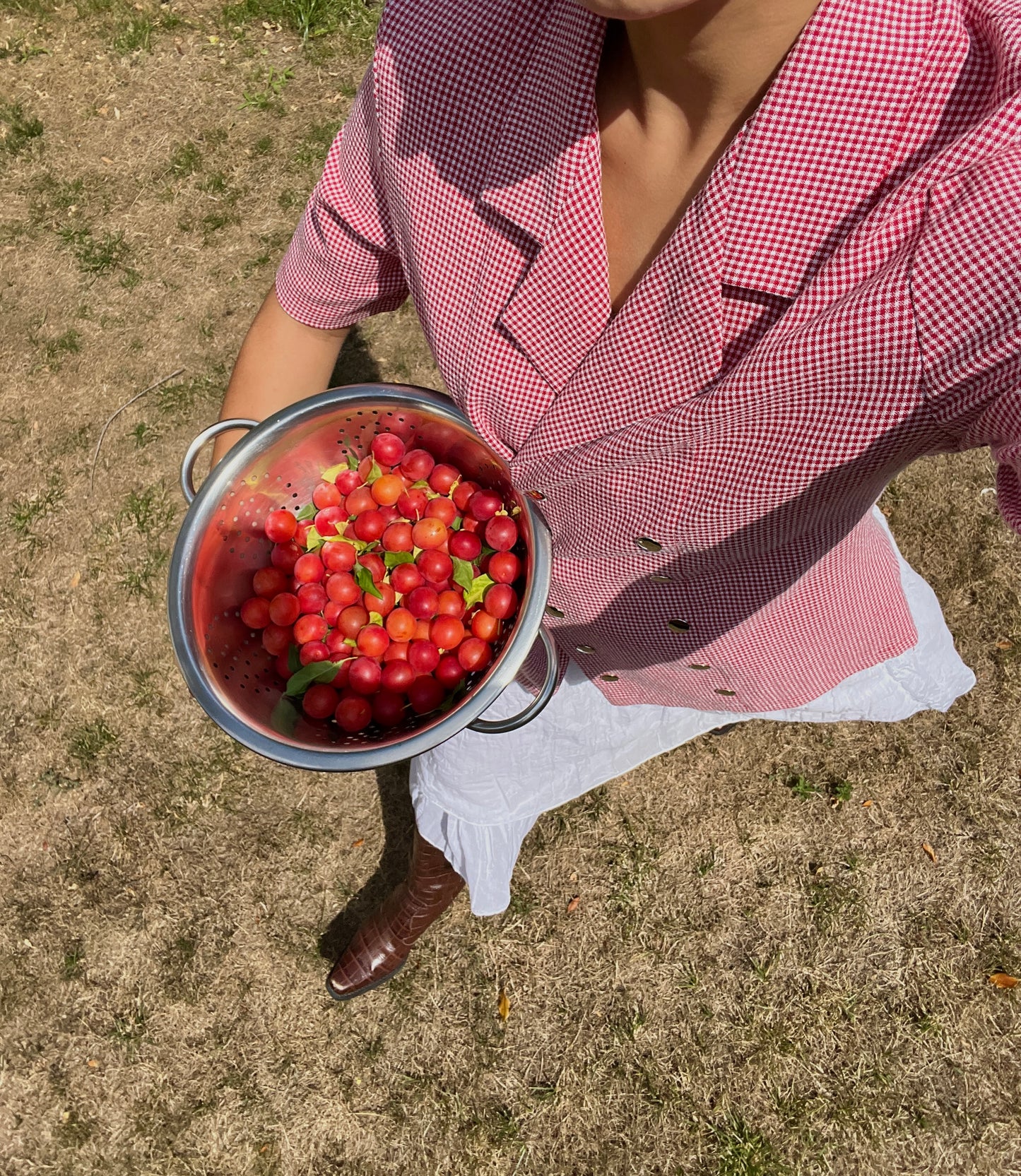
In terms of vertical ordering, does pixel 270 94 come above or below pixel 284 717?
above

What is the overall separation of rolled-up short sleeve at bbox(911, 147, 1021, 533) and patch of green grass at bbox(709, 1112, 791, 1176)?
287 cm

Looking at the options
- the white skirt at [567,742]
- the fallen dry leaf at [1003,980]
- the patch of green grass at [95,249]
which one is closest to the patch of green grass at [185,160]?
the patch of green grass at [95,249]

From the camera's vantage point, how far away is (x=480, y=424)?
1642 millimetres

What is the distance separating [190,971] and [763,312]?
130 inches

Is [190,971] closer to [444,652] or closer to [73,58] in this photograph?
[444,652]

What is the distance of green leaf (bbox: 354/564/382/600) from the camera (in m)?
1.75

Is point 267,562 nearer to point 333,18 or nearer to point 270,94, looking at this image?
point 270,94

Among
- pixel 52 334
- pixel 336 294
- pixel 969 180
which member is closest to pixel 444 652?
pixel 336 294

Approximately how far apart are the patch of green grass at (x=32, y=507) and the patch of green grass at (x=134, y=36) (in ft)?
9.41

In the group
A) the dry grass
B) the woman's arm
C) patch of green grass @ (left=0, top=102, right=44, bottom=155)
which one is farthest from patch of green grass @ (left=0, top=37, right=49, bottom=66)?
the woman's arm

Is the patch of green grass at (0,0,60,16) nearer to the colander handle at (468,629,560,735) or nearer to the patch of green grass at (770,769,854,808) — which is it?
the colander handle at (468,629,560,735)

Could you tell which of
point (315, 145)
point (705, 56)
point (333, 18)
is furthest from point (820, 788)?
point (333, 18)

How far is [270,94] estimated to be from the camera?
16.0 feet

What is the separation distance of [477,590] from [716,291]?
763 mm
